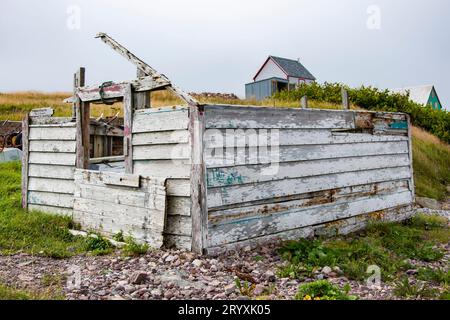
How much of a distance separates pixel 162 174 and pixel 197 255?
1416 mm

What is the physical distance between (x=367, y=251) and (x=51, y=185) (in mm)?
6300

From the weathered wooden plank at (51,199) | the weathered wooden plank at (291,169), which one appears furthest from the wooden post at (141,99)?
the weathered wooden plank at (51,199)

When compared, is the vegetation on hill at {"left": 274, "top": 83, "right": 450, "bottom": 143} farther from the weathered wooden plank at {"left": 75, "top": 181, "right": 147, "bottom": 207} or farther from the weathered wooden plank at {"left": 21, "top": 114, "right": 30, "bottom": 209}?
the weathered wooden plank at {"left": 75, "top": 181, "right": 147, "bottom": 207}

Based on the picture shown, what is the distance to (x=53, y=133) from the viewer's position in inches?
348

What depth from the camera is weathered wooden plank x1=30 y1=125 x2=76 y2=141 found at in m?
8.51

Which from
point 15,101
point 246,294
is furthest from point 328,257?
point 15,101

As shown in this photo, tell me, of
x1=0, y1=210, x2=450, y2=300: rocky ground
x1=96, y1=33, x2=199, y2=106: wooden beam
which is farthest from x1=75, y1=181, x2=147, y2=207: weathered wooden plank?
x1=96, y1=33, x2=199, y2=106: wooden beam

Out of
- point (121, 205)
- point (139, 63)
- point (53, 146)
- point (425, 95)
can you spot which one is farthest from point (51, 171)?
point (425, 95)

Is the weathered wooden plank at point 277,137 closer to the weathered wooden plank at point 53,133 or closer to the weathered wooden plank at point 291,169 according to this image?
the weathered wooden plank at point 291,169

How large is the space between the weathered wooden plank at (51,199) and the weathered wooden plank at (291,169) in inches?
149

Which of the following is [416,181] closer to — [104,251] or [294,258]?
[294,258]

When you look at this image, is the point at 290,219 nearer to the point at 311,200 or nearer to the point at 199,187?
the point at 311,200

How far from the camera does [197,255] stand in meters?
5.98

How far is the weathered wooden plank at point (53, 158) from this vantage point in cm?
848
